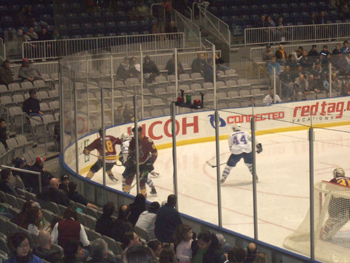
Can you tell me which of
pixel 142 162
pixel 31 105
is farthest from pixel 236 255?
pixel 31 105

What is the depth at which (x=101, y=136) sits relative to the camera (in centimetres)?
1002

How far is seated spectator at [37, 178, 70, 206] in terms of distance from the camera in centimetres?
798

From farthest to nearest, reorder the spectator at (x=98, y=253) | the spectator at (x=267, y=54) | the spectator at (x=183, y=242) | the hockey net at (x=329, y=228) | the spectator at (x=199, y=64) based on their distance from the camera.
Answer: the spectator at (x=267, y=54)
the spectator at (x=199, y=64)
the hockey net at (x=329, y=228)
the spectator at (x=183, y=242)
the spectator at (x=98, y=253)

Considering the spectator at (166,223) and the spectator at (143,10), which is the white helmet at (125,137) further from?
the spectator at (143,10)

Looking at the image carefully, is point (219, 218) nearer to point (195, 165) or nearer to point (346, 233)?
point (346, 233)

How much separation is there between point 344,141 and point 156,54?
714 cm

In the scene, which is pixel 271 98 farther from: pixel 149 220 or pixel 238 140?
pixel 149 220

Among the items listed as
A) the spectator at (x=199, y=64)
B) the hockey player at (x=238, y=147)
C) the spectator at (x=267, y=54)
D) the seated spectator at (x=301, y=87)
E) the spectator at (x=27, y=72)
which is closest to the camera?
the hockey player at (x=238, y=147)

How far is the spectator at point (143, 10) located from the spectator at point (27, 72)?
192 inches

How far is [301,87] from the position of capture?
1477 cm

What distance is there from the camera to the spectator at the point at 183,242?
19.7 ft

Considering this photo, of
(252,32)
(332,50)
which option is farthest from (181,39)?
(332,50)

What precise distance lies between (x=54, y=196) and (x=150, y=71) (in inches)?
221

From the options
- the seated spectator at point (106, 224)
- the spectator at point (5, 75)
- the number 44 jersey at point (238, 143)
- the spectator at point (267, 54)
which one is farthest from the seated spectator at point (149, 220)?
the spectator at point (267, 54)
